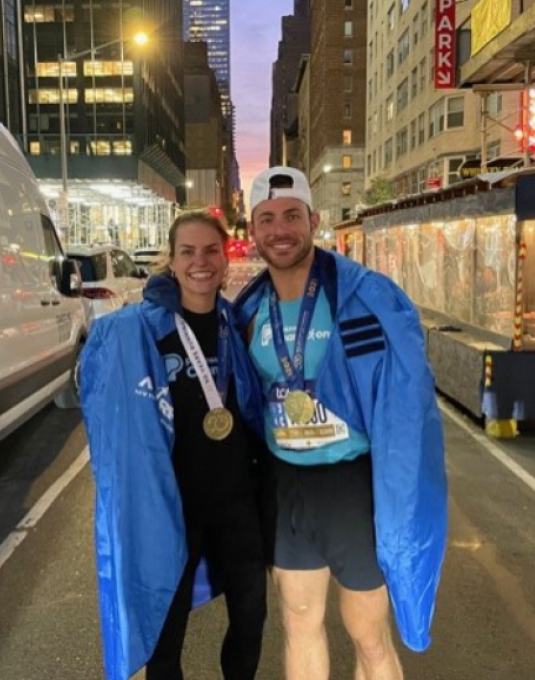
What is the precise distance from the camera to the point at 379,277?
246 cm

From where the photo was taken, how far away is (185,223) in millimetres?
2777

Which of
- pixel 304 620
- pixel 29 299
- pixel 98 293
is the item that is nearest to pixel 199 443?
Result: pixel 304 620

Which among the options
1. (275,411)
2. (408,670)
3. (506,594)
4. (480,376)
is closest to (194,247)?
(275,411)

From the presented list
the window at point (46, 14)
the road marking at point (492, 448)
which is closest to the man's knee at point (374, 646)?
the road marking at point (492, 448)

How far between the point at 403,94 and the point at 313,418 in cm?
5273

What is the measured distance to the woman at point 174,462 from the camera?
241 centimetres

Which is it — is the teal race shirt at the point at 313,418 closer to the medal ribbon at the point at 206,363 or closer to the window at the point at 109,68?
A: the medal ribbon at the point at 206,363

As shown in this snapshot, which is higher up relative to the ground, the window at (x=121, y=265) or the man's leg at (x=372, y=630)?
the window at (x=121, y=265)

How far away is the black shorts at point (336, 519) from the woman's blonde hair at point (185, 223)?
92cm

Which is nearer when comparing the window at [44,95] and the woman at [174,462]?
the woman at [174,462]

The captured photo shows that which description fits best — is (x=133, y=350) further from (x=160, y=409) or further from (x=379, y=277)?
(x=379, y=277)

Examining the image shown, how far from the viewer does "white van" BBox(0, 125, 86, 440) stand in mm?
6020

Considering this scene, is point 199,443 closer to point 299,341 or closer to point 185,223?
point 299,341

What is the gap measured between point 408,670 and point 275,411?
1.59 m
